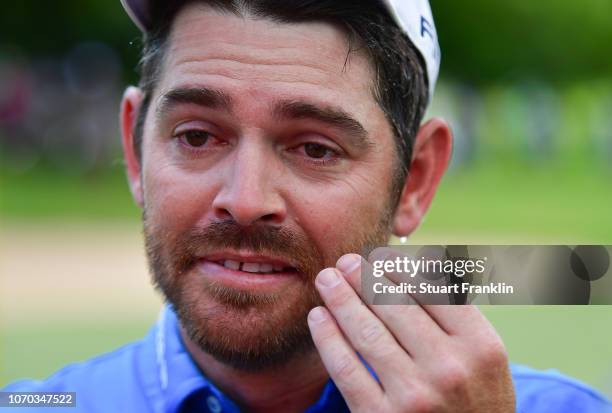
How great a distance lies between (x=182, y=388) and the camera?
285 centimetres

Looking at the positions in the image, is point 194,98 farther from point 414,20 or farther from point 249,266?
point 414,20

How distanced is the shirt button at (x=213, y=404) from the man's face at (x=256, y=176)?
0.18 metres

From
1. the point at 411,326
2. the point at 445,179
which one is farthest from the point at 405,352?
the point at 445,179

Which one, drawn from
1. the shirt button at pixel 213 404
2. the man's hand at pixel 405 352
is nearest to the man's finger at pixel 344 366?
the man's hand at pixel 405 352

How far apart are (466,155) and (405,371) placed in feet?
116

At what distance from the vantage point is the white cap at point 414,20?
3010 millimetres

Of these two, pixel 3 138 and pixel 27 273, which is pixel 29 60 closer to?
pixel 3 138

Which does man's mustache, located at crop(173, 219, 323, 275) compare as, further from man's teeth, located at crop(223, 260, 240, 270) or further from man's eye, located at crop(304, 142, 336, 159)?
man's eye, located at crop(304, 142, 336, 159)

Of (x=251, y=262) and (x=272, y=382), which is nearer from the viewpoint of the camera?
(x=251, y=262)

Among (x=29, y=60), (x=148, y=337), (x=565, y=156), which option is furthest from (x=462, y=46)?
(x=148, y=337)

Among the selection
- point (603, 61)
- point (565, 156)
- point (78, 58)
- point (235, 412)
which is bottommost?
point (565, 156)

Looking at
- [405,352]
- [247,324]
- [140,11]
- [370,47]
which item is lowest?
[247,324]

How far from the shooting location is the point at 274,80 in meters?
2.81

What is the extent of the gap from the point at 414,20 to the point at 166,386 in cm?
154
